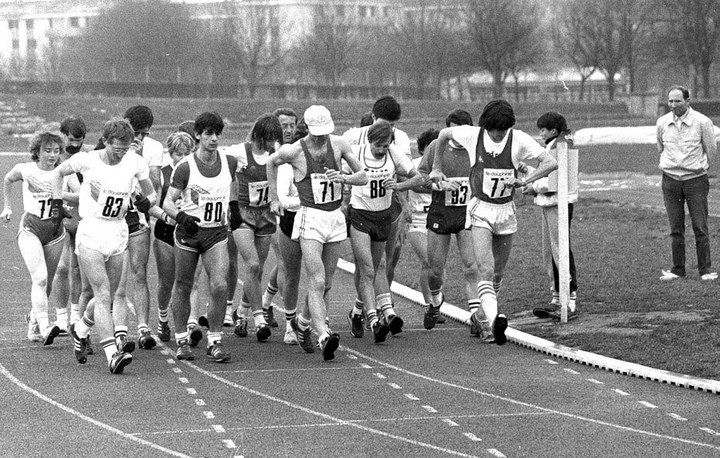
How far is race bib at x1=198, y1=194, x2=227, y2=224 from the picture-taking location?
11.3m

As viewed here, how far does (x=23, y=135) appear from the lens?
64625mm

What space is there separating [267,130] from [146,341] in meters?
2.15

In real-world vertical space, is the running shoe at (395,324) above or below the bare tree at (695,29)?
below

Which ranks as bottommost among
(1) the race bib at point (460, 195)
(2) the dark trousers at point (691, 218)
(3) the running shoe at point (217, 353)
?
(3) the running shoe at point (217, 353)

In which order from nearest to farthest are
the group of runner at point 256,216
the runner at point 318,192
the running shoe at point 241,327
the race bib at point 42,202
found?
the group of runner at point 256,216, the runner at point 318,192, the race bib at point 42,202, the running shoe at point 241,327

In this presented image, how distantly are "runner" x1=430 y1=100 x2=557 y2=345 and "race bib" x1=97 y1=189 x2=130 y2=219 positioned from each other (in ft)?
9.32

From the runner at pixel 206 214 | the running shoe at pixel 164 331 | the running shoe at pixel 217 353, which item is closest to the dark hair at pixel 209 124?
the runner at pixel 206 214

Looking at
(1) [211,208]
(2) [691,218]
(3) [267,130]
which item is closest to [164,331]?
(1) [211,208]

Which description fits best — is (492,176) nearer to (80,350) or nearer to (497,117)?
(497,117)

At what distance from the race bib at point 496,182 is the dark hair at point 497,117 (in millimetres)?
376

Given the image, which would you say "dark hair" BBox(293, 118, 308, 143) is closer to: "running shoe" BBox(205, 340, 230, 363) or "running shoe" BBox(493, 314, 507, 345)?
"running shoe" BBox(205, 340, 230, 363)

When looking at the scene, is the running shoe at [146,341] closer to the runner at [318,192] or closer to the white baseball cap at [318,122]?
the runner at [318,192]

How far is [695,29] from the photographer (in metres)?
79.0

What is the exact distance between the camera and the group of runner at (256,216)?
11125 millimetres
